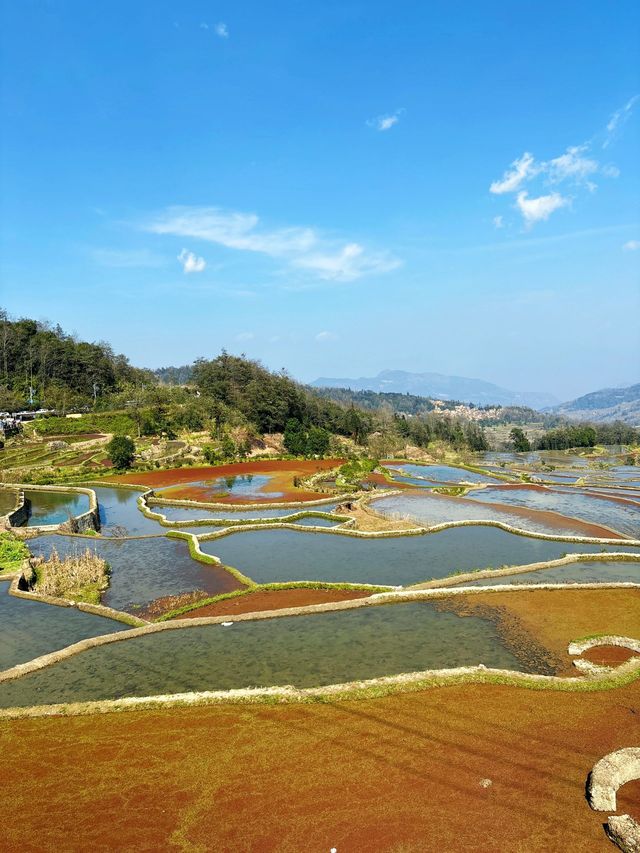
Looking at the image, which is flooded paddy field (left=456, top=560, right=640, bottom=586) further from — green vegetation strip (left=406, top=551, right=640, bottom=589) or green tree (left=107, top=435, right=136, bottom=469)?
green tree (left=107, top=435, right=136, bottom=469)

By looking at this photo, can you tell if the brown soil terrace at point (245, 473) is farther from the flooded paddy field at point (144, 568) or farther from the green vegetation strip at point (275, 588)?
the green vegetation strip at point (275, 588)

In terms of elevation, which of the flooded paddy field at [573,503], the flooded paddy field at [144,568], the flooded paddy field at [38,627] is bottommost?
the flooded paddy field at [38,627]

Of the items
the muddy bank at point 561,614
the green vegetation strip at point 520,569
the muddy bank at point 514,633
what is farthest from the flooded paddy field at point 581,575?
the muddy bank at point 514,633

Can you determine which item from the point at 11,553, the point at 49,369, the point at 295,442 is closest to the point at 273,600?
the point at 11,553

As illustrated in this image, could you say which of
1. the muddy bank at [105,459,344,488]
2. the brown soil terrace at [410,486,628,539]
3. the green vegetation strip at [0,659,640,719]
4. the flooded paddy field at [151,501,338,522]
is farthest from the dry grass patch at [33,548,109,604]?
the brown soil terrace at [410,486,628,539]

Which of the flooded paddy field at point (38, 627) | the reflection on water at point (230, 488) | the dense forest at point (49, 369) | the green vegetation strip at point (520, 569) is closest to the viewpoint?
the flooded paddy field at point (38, 627)

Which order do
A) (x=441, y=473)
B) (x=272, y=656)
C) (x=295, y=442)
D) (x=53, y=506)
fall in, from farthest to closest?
(x=295, y=442) < (x=441, y=473) < (x=53, y=506) < (x=272, y=656)

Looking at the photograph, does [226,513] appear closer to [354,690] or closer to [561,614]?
[561,614]
